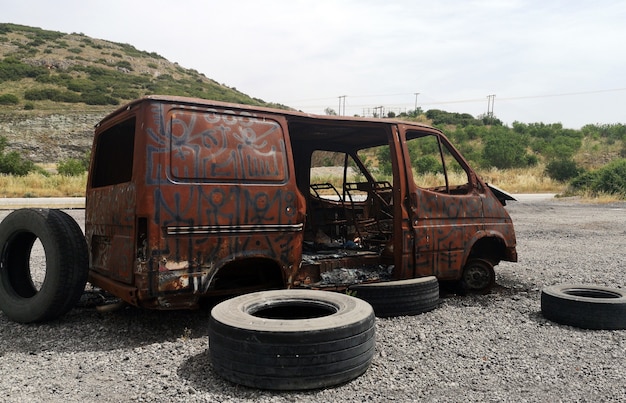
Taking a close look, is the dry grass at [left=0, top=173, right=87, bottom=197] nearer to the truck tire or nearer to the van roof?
the truck tire

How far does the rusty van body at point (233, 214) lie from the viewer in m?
3.94

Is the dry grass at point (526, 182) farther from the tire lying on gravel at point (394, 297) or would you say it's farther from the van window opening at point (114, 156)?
the van window opening at point (114, 156)

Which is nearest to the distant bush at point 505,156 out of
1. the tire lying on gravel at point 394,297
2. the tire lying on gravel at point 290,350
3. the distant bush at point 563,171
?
the distant bush at point 563,171

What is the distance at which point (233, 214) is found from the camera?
4242mm

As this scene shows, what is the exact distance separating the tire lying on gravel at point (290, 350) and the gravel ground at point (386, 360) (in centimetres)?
9

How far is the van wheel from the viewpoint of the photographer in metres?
5.94

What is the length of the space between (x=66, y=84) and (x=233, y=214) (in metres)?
61.6

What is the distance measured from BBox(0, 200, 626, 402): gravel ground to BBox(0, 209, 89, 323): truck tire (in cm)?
15

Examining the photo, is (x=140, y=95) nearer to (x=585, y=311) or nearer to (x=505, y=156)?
(x=505, y=156)

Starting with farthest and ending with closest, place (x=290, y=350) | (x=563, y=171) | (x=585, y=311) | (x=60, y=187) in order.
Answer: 1. (x=563, y=171)
2. (x=60, y=187)
3. (x=585, y=311)
4. (x=290, y=350)

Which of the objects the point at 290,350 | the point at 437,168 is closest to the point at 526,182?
the point at 437,168

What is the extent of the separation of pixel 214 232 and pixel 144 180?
0.73 m

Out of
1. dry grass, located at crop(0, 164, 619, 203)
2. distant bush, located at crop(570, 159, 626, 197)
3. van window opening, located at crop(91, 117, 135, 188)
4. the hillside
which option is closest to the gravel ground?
van window opening, located at crop(91, 117, 135, 188)

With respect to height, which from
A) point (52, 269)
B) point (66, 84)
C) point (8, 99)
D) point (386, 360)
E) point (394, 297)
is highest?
point (66, 84)
